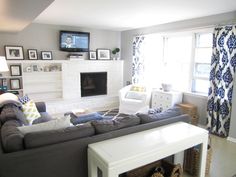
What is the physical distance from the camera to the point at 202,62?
466 centimetres

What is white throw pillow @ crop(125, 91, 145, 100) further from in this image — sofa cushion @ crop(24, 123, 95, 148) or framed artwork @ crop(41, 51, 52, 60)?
sofa cushion @ crop(24, 123, 95, 148)

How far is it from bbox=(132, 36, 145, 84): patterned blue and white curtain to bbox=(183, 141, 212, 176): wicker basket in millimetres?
3447

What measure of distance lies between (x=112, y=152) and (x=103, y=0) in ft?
7.38

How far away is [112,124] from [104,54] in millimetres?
4283

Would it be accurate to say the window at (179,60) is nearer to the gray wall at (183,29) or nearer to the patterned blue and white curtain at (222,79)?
the gray wall at (183,29)

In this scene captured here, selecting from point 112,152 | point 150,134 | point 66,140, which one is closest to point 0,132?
point 66,140

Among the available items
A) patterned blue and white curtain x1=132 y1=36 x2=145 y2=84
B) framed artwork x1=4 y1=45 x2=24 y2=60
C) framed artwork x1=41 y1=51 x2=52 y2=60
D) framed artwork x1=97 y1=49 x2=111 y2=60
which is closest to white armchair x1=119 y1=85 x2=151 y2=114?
patterned blue and white curtain x1=132 y1=36 x2=145 y2=84

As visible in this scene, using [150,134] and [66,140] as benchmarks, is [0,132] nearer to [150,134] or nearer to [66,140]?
[66,140]

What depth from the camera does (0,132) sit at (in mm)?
1998

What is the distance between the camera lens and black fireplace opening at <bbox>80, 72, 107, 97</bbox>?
5.91 metres

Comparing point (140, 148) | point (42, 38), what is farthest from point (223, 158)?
point (42, 38)

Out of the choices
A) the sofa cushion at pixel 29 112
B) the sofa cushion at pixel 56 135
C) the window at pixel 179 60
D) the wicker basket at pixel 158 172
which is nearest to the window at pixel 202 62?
the window at pixel 179 60

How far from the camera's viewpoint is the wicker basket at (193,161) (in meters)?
2.56

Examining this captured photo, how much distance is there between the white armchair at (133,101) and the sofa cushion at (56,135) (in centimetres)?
311
